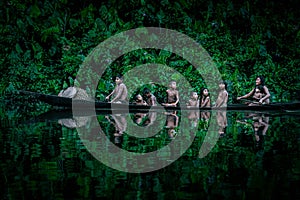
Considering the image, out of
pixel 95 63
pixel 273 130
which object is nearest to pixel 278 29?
pixel 95 63

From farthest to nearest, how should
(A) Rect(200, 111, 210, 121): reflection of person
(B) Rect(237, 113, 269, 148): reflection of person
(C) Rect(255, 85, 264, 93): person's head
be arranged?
(C) Rect(255, 85, 264, 93): person's head → (A) Rect(200, 111, 210, 121): reflection of person → (B) Rect(237, 113, 269, 148): reflection of person

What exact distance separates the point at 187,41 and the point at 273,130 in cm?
759

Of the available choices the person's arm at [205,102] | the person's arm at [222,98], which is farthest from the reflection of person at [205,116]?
the person's arm at [205,102]

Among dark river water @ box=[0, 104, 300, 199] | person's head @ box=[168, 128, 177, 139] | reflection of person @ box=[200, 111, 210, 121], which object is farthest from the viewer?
reflection of person @ box=[200, 111, 210, 121]

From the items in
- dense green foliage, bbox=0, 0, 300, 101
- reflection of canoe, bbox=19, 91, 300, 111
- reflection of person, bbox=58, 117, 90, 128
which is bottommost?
reflection of person, bbox=58, 117, 90, 128

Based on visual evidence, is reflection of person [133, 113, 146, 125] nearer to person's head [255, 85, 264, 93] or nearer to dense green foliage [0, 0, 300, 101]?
person's head [255, 85, 264, 93]

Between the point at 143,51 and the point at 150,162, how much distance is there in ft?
31.6

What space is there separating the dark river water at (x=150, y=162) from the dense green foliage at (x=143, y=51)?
6.62 meters

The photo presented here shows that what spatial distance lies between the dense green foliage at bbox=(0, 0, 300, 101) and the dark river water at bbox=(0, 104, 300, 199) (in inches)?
261

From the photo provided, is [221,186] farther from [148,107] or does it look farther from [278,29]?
[278,29]

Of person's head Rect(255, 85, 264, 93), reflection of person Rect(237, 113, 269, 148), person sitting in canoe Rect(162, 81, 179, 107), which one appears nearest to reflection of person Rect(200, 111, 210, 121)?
person sitting in canoe Rect(162, 81, 179, 107)

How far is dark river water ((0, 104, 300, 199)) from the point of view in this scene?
3.53m

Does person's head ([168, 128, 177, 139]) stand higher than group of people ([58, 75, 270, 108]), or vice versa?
group of people ([58, 75, 270, 108])

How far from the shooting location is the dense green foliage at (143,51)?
1373 centimetres
